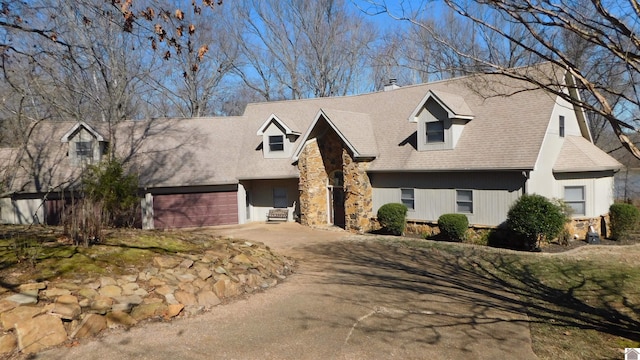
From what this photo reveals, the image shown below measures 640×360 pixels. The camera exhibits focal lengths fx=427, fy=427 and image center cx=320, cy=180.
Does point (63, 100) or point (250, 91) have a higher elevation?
point (250, 91)

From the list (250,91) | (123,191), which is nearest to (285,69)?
(250,91)

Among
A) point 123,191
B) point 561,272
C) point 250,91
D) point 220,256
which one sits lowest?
point 561,272

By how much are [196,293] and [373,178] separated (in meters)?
12.8

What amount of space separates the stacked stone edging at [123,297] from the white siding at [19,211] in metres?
14.2

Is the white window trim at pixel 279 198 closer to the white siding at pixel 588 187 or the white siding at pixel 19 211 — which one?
the white siding at pixel 19 211

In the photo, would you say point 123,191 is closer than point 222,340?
No

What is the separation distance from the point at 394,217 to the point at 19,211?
56.0ft

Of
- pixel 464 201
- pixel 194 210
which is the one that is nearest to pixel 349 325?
pixel 464 201

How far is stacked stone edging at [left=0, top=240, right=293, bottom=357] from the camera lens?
232 inches

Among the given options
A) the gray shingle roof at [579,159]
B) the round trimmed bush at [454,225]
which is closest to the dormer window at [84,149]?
the round trimmed bush at [454,225]

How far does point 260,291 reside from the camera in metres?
9.09

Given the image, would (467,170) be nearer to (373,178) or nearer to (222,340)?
(373,178)

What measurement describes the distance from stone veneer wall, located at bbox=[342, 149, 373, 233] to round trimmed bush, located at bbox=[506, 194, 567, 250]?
6.29 meters

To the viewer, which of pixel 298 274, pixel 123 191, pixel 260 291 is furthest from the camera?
pixel 123 191
